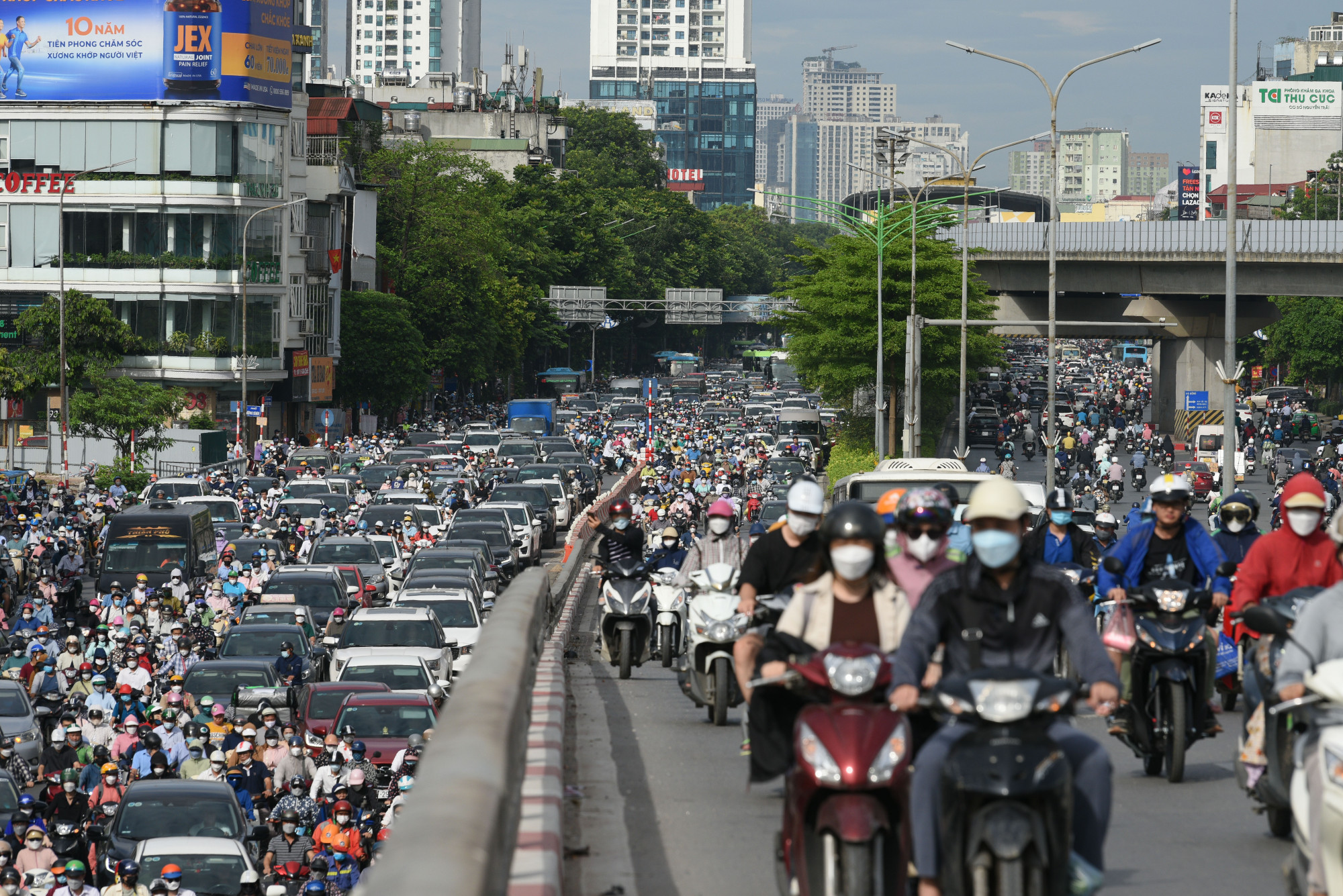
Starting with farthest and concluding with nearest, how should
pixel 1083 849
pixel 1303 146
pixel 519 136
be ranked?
pixel 1303 146 < pixel 519 136 < pixel 1083 849

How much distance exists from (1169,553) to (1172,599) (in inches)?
19.1

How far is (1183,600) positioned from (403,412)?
76.0m

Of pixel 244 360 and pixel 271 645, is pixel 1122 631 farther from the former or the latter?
pixel 244 360

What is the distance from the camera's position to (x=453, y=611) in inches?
1072

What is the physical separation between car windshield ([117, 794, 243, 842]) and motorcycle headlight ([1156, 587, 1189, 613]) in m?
8.64

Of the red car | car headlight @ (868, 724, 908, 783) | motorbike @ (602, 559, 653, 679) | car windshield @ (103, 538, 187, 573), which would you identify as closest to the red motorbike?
car headlight @ (868, 724, 908, 783)

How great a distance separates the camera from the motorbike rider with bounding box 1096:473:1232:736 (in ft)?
36.7

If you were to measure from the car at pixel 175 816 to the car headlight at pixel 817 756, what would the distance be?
33.7 ft

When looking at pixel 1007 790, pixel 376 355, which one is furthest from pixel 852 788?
pixel 376 355

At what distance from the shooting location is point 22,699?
21.9 m

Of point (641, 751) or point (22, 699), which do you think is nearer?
point (641, 751)

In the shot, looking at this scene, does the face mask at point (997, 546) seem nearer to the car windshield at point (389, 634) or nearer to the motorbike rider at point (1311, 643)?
the motorbike rider at point (1311, 643)

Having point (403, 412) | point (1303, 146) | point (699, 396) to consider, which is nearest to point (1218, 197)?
point (1303, 146)

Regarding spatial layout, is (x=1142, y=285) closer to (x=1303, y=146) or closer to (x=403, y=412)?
(x=403, y=412)
